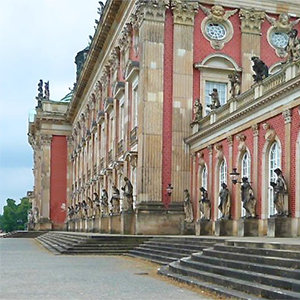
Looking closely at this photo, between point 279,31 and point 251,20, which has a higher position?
point 251,20

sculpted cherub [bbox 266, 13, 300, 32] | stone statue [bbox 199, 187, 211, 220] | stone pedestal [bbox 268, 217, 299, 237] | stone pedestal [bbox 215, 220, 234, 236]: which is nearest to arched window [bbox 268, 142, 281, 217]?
stone pedestal [bbox 268, 217, 299, 237]

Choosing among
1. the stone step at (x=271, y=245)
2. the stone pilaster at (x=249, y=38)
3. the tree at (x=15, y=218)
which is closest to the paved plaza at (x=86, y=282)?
the stone step at (x=271, y=245)

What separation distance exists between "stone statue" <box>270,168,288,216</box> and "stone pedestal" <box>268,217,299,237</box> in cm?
30

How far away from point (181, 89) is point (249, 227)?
9924mm

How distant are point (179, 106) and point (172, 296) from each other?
19462 millimetres

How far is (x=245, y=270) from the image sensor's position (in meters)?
13.1

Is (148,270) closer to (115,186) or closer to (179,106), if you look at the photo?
(179,106)

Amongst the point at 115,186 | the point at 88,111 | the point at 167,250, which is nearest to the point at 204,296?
the point at 167,250

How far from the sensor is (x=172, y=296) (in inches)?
475

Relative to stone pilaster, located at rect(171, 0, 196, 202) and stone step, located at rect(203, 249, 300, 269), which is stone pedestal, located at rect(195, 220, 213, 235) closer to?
stone pilaster, located at rect(171, 0, 196, 202)

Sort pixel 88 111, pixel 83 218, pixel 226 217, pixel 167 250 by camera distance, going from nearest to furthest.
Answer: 1. pixel 167 250
2. pixel 226 217
3. pixel 83 218
4. pixel 88 111

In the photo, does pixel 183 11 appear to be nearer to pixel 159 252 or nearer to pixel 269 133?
pixel 269 133

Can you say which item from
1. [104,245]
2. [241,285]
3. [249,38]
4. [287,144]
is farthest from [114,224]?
[241,285]

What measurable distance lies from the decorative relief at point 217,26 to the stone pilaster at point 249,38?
66 centimetres
